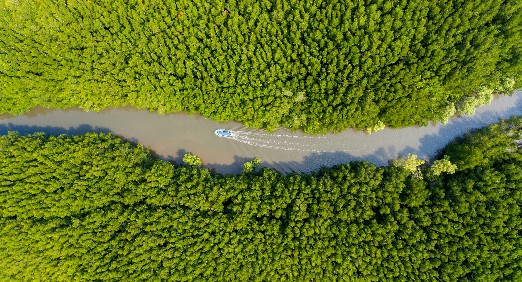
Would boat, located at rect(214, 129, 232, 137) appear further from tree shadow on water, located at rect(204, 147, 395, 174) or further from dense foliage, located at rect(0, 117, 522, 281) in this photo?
dense foliage, located at rect(0, 117, 522, 281)

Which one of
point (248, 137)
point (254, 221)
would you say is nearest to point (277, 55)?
point (248, 137)

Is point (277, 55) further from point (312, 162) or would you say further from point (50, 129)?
point (50, 129)

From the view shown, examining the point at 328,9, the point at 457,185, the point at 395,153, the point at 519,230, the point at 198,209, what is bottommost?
the point at 198,209

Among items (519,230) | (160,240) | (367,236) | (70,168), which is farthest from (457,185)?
(70,168)

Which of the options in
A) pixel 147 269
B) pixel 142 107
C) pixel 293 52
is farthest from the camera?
pixel 142 107

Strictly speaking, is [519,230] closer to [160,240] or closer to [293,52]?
[293,52]

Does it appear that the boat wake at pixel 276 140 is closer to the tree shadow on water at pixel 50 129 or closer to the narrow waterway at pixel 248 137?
the narrow waterway at pixel 248 137

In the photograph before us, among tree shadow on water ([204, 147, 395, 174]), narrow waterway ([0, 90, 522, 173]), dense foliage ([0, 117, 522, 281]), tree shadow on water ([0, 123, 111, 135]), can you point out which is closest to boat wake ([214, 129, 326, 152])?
narrow waterway ([0, 90, 522, 173])
